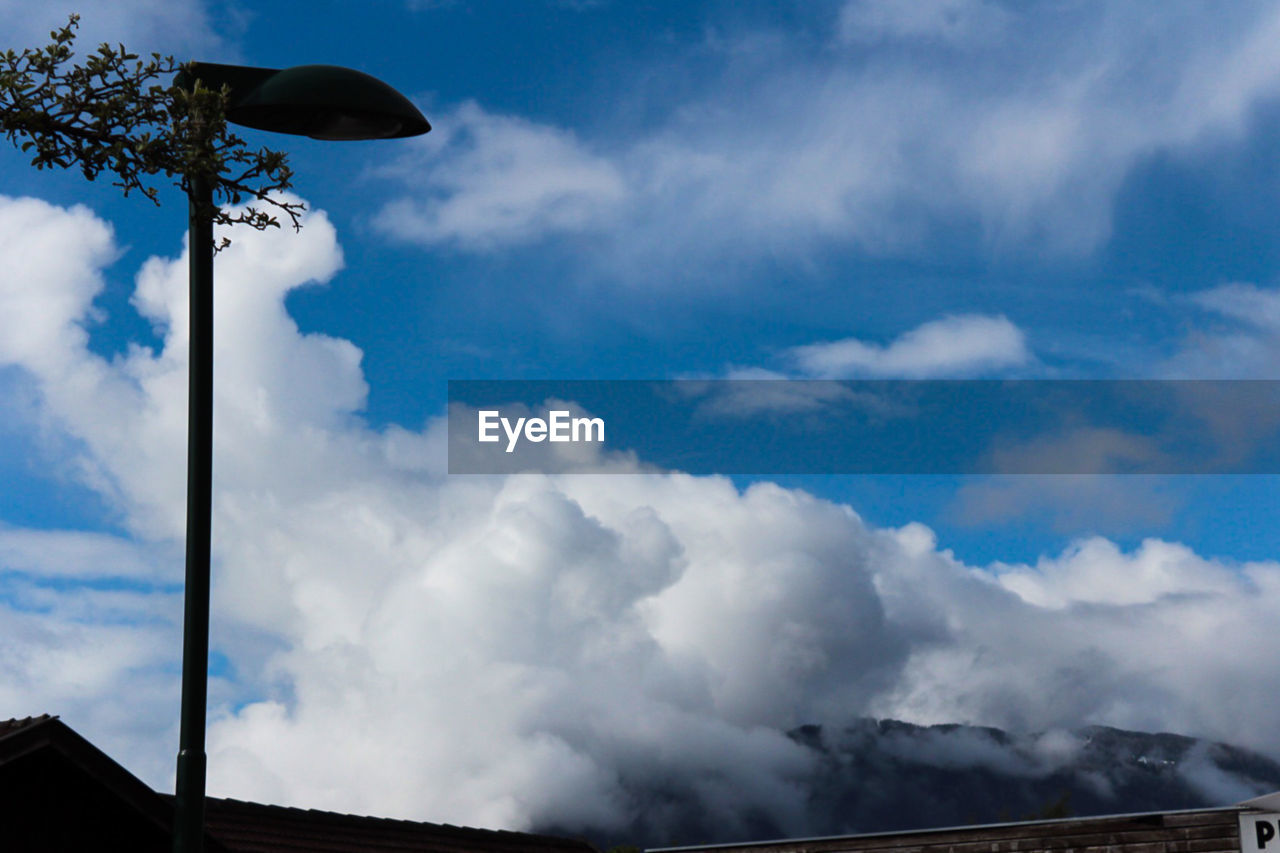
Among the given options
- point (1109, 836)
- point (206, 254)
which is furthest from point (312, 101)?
point (1109, 836)

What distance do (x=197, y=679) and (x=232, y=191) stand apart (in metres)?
2.60

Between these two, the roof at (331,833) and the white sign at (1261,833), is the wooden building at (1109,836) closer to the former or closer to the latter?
the white sign at (1261,833)

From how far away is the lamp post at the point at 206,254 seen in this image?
7906 millimetres

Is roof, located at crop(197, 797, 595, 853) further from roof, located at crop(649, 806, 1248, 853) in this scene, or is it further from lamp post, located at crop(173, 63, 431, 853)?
lamp post, located at crop(173, 63, 431, 853)

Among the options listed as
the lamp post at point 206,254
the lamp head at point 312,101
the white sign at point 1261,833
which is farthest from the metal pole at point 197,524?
the white sign at point 1261,833

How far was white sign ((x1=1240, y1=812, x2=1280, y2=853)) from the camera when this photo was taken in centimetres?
1905

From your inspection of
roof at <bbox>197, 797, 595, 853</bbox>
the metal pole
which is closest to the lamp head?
the metal pole

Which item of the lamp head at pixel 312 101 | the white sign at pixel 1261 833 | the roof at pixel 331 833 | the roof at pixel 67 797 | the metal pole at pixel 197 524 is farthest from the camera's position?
the roof at pixel 331 833

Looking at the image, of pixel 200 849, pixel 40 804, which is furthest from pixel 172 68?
pixel 40 804

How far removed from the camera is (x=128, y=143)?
25.8 feet

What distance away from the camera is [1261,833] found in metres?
19.1

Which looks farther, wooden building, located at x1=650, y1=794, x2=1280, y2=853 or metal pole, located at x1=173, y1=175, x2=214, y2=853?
wooden building, located at x1=650, y1=794, x2=1280, y2=853

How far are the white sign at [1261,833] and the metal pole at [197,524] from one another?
49.4 ft

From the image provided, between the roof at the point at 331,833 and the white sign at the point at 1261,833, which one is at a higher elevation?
the roof at the point at 331,833
